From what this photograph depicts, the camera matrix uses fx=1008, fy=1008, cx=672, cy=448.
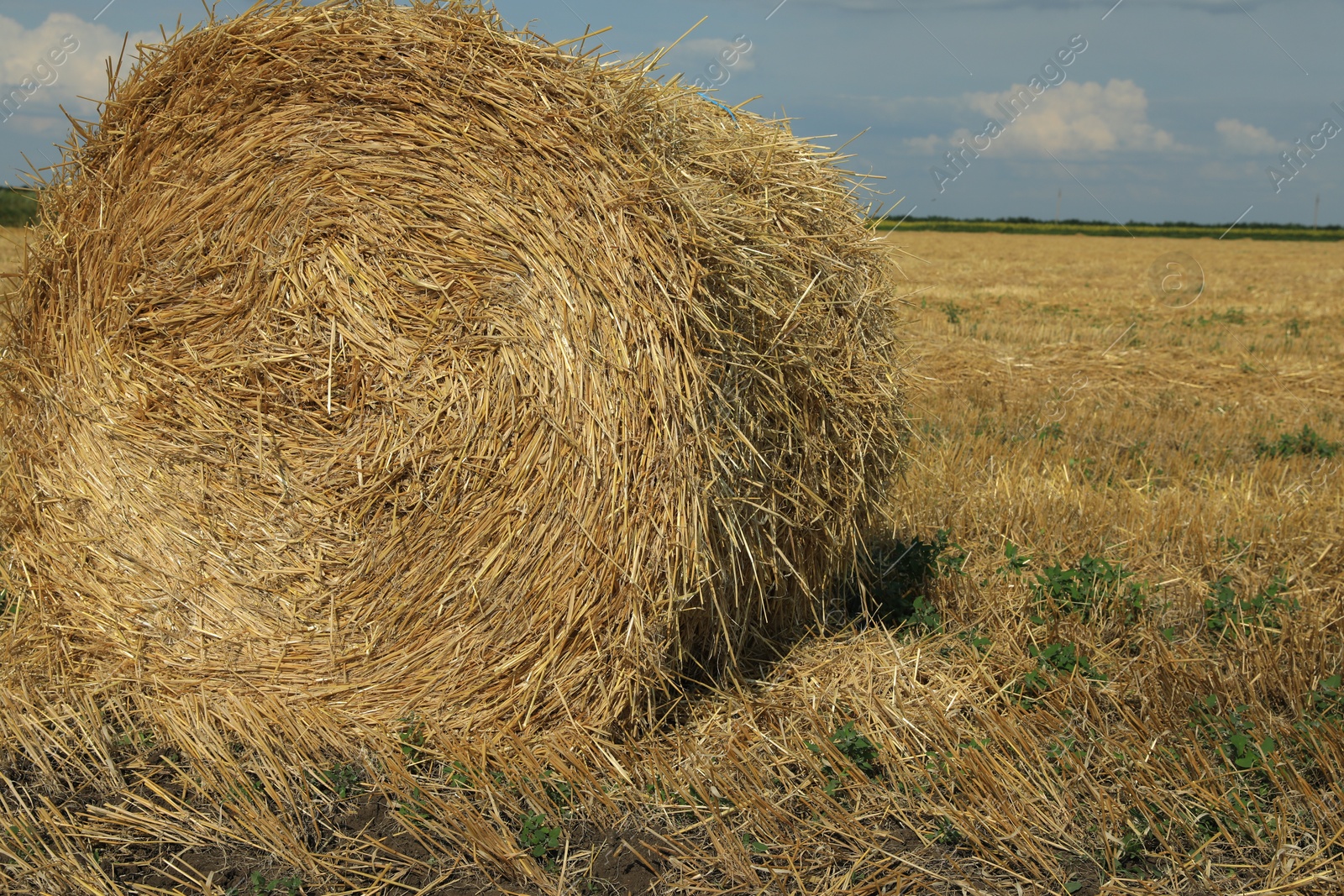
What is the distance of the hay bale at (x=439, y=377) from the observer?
358cm

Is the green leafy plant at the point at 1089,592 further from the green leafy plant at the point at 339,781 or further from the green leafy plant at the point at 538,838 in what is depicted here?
the green leafy plant at the point at 339,781

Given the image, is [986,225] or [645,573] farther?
[986,225]

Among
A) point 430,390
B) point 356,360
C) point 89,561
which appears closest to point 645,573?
point 430,390

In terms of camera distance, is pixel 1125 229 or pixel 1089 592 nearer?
pixel 1089 592

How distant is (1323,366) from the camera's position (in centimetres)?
1083

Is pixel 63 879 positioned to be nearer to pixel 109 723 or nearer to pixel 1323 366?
pixel 109 723

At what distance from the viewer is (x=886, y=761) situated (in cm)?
347

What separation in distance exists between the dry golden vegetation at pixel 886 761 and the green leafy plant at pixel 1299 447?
6.27 ft

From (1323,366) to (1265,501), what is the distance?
6.06m

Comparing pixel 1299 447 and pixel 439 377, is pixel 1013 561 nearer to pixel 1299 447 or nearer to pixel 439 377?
pixel 439 377

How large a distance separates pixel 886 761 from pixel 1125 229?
267ft

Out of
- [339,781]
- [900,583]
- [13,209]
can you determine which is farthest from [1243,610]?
[13,209]

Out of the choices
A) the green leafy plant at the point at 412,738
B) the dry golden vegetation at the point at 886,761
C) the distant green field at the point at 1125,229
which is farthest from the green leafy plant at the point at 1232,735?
the distant green field at the point at 1125,229

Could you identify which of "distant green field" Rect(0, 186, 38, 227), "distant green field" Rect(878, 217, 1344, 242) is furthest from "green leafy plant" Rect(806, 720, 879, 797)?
"distant green field" Rect(878, 217, 1344, 242)
